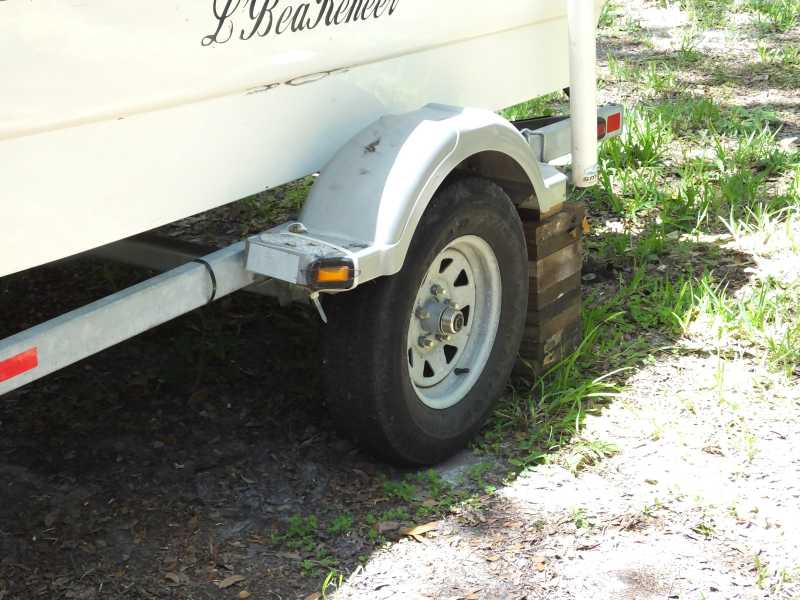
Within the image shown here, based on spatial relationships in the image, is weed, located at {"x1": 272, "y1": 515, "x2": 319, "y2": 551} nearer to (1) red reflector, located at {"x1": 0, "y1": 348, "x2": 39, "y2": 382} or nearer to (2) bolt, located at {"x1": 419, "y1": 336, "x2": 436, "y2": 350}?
(2) bolt, located at {"x1": 419, "y1": 336, "x2": 436, "y2": 350}

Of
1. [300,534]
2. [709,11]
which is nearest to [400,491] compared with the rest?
[300,534]

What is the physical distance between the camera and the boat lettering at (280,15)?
107 inches

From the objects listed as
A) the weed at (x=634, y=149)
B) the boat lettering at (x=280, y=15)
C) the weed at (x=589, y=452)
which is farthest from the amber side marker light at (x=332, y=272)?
the weed at (x=634, y=149)

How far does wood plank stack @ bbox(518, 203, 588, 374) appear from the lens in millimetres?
3818

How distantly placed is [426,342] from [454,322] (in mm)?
110

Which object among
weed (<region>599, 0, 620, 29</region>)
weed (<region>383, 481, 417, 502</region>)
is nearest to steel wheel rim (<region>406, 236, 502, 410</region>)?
weed (<region>383, 481, 417, 502</region>)

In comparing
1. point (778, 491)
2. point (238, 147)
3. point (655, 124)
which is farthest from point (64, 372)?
point (655, 124)

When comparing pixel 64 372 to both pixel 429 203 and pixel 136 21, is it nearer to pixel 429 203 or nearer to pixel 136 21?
pixel 429 203

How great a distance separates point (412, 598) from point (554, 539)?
477 mm

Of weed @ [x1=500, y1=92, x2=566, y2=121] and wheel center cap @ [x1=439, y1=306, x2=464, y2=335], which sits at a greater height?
wheel center cap @ [x1=439, y1=306, x2=464, y2=335]

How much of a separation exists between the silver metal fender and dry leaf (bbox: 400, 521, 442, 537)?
775 mm

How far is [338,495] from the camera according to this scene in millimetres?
3379

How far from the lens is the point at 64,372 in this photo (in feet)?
13.5

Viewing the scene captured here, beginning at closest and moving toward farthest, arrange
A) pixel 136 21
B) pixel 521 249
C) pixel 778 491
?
pixel 136 21 → pixel 778 491 → pixel 521 249
